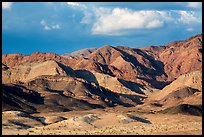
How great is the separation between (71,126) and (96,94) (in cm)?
11947

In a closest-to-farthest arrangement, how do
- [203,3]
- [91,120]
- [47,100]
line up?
[203,3], [91,120], [47,100]

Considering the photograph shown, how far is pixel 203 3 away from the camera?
36.3 meters

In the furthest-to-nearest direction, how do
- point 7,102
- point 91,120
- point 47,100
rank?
point 47,100 → point 7,102 → point 91,120

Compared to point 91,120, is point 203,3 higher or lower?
higher

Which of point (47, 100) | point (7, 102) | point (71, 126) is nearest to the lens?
point (71, 126)

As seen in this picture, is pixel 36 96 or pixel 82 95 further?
pixel 82 95

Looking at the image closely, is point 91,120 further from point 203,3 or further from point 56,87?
point 56,87

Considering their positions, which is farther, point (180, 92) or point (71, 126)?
point (180, 92)

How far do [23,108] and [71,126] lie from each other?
248 feet

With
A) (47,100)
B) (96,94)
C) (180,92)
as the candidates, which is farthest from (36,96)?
(180,92)

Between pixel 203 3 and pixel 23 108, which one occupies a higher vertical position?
pixel 203 3

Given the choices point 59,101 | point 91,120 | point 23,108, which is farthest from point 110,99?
point 91,120

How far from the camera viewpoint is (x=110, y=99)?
199125mm

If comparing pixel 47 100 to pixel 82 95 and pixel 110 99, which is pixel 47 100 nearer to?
pixel 82 95
